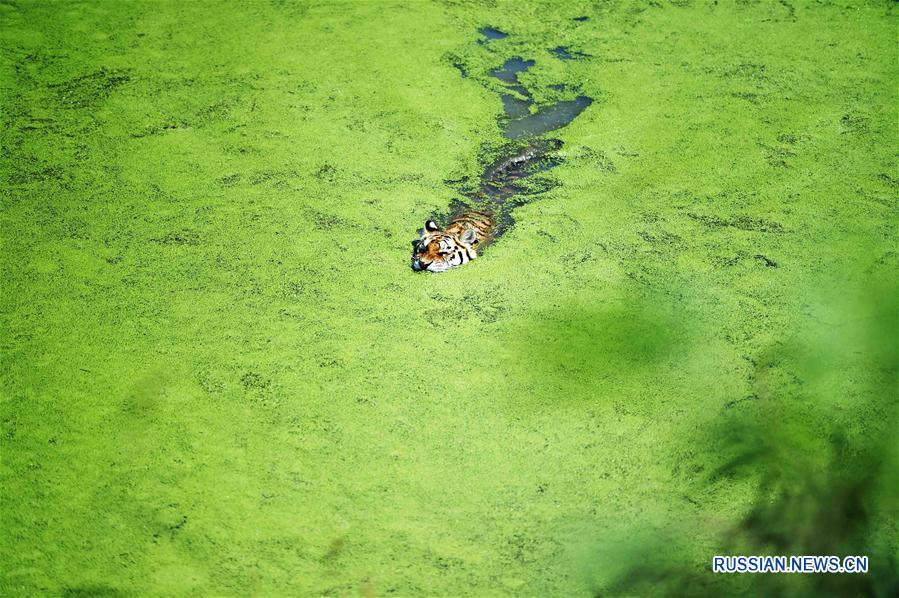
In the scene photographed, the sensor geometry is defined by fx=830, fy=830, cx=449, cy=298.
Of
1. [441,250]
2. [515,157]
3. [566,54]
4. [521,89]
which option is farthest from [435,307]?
[566,54]

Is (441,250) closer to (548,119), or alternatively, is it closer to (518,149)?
(518,149)

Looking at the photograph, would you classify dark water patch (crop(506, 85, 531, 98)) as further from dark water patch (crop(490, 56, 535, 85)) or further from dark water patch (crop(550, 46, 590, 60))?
dark water patch (crop(550, 46, 590, 60))

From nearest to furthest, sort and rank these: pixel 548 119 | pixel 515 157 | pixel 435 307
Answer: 1. pixel 435 307
2. pixel 515 157
3. pixel 548 119

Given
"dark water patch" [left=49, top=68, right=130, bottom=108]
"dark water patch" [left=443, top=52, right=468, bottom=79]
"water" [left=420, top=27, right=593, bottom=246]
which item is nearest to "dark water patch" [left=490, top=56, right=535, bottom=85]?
Answer: "water" [left=420, top=27, right=593, bottom=246]

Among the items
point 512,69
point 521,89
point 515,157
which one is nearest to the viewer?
point 515,157

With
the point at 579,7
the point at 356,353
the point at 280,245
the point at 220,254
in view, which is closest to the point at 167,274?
the point at 220,254

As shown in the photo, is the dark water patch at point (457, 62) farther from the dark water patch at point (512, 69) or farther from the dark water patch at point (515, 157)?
the dark water patch at point (512, 69)
